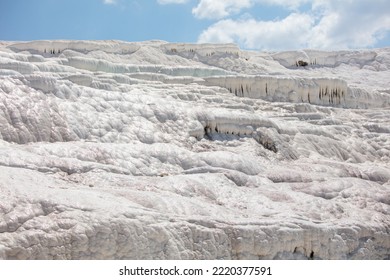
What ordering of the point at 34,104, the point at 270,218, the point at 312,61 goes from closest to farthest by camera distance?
1. the point at 270,218
2. the point at 34,104
3. the point at 312,61

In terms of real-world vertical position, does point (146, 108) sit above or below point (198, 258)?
above

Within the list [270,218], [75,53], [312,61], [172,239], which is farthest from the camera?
[312,61]

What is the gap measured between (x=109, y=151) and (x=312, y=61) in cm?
Result: 4161

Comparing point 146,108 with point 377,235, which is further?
point 146,108

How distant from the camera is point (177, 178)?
10.6 m

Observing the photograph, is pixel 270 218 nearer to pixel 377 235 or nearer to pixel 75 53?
pixel 377 235

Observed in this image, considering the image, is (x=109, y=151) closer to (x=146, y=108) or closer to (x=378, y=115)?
(x=146, y=108)

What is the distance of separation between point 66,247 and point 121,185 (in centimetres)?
299

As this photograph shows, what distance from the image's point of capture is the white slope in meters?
7.29

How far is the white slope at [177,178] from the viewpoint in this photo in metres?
7.29

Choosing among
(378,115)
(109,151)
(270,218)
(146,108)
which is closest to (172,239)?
(270,218)

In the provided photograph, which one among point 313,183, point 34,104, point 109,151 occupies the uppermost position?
point 34,104

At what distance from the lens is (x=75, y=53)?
40438 millimetres

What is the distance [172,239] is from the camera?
309 inches
